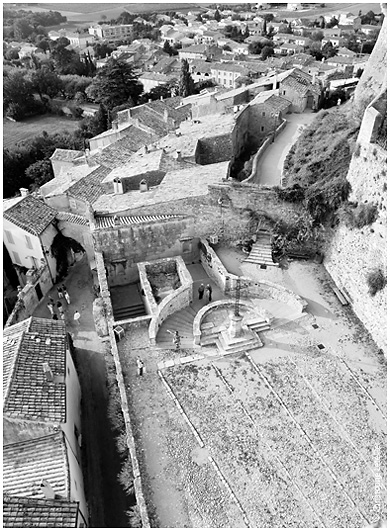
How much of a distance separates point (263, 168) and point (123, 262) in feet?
37.6

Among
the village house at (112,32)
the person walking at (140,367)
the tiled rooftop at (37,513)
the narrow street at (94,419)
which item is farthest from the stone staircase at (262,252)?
the village house at (112,32)

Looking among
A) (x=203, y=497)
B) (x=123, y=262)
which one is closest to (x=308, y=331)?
(x=203, y=497)

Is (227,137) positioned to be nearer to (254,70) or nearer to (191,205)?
(191,205)

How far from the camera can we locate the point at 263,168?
88.9 ft

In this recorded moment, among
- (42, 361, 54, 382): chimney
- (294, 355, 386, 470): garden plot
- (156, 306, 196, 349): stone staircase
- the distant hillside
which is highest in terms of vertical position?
the distant hillside

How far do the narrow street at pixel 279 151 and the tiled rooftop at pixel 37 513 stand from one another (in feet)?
62.8

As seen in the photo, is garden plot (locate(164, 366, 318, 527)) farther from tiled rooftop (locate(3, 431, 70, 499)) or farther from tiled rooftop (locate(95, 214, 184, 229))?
tiled rooftop (locate(95, 214, 184, 229))

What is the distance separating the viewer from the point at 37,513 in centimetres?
1170

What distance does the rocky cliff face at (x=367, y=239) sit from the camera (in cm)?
1769

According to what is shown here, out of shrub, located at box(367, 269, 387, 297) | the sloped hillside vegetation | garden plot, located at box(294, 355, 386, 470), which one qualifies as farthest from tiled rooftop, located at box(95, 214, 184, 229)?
shrub, located at box(367, 269, 387, 297)

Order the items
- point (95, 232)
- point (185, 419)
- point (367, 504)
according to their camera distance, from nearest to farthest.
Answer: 1. point (367, 504)
2. point (185, 419)
3. point (95, 232)

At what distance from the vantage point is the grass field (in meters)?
59.9

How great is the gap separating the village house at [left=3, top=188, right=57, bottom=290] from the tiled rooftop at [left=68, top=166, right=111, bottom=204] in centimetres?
224

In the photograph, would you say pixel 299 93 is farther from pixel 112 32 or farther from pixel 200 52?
pixel 112 32
